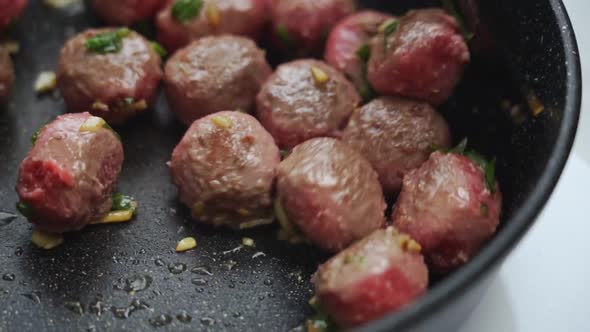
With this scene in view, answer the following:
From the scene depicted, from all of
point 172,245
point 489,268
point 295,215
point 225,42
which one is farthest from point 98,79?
point 489,268

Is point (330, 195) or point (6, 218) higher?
point (330, 195)

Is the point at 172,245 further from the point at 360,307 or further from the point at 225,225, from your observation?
the point at 360,307

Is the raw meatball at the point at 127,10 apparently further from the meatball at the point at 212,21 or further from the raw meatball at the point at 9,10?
the raw meatball at the point at 9,10

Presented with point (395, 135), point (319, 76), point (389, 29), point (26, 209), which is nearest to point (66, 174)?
point (26, 209)

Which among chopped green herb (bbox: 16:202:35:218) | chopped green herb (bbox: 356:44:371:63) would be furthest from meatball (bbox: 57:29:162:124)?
chopped green herb (bbox: 356:44:371:63)

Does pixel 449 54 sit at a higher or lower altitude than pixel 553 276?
higher

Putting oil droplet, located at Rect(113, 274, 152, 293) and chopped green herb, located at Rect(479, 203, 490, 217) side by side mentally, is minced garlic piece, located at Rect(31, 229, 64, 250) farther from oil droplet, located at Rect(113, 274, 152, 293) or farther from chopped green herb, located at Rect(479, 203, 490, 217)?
chopped green herb, located at Rect(479, 203, 490, 217)

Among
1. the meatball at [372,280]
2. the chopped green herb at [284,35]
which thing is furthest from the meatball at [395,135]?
the chopped green herb at [284,35]

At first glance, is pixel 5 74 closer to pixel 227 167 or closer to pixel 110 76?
pixel 110 76
